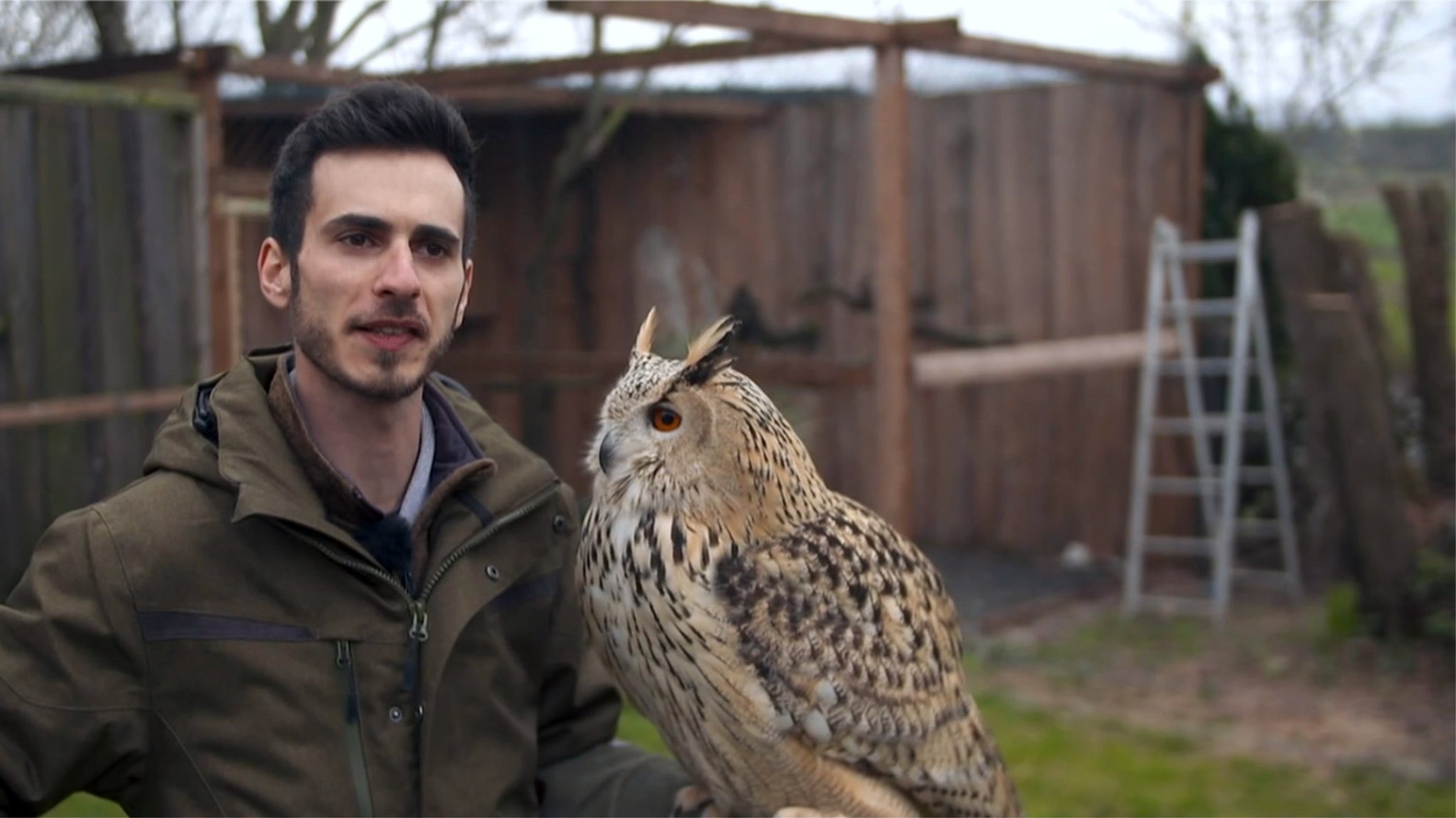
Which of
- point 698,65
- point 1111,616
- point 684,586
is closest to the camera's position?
point 684,586

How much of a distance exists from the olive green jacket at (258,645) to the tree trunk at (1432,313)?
505 cm

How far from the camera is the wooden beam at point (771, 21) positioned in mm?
4047

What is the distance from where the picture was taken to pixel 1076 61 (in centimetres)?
584

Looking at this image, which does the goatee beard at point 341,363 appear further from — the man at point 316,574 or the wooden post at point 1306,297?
the wooden post at point 1306,297

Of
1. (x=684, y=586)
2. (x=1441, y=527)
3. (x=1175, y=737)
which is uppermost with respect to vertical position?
(x=684, y=586)

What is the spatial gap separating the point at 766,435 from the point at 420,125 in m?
0.69

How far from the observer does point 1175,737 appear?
475cm

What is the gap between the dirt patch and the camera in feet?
15.5

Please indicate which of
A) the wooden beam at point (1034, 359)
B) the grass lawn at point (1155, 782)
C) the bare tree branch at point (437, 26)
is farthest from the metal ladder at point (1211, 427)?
the bare tree branch at point (437, 26)

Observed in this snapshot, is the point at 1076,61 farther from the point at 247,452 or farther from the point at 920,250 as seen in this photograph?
the point at 247,452

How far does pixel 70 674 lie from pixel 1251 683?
4.66 m

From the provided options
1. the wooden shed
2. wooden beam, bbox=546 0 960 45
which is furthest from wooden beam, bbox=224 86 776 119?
wooden beam, bbox=546 0 960 45

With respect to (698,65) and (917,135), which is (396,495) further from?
(917,135)

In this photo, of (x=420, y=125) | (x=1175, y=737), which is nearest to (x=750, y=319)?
(x=1175, y=737)
